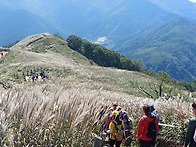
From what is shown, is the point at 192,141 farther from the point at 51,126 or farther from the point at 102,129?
the point at 51,126

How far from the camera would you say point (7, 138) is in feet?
9.75

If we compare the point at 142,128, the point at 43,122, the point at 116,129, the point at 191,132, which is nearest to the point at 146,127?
the point at 142,128

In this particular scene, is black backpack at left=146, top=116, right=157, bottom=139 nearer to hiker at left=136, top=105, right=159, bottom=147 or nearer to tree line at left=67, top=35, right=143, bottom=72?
hiker at left=136, top=105, right=159, bottom=147

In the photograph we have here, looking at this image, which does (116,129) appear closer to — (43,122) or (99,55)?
(43,122)

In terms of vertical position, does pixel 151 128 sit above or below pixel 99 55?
below

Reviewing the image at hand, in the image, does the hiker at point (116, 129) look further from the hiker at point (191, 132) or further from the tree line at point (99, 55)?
the tree line at point (99, 55)

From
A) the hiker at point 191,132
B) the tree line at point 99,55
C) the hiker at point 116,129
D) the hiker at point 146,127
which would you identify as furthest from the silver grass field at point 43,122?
the tree line at point 99,55

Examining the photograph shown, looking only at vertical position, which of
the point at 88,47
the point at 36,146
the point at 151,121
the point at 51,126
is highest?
the point at 88,47

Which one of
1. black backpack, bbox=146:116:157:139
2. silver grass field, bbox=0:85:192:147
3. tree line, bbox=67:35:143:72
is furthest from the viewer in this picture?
tree line, bbox=67:35:143:72

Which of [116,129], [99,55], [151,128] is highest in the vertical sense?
[99,55]

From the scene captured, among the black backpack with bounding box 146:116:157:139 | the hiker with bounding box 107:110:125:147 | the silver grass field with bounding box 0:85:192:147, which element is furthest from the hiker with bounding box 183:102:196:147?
the hiker with bounding box 107:110:125:147

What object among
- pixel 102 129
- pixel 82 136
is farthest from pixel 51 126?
pixel 102 129

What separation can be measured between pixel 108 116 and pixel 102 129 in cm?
34

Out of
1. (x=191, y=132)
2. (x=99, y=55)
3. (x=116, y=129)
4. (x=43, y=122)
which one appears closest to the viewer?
(x=43, y=122)
